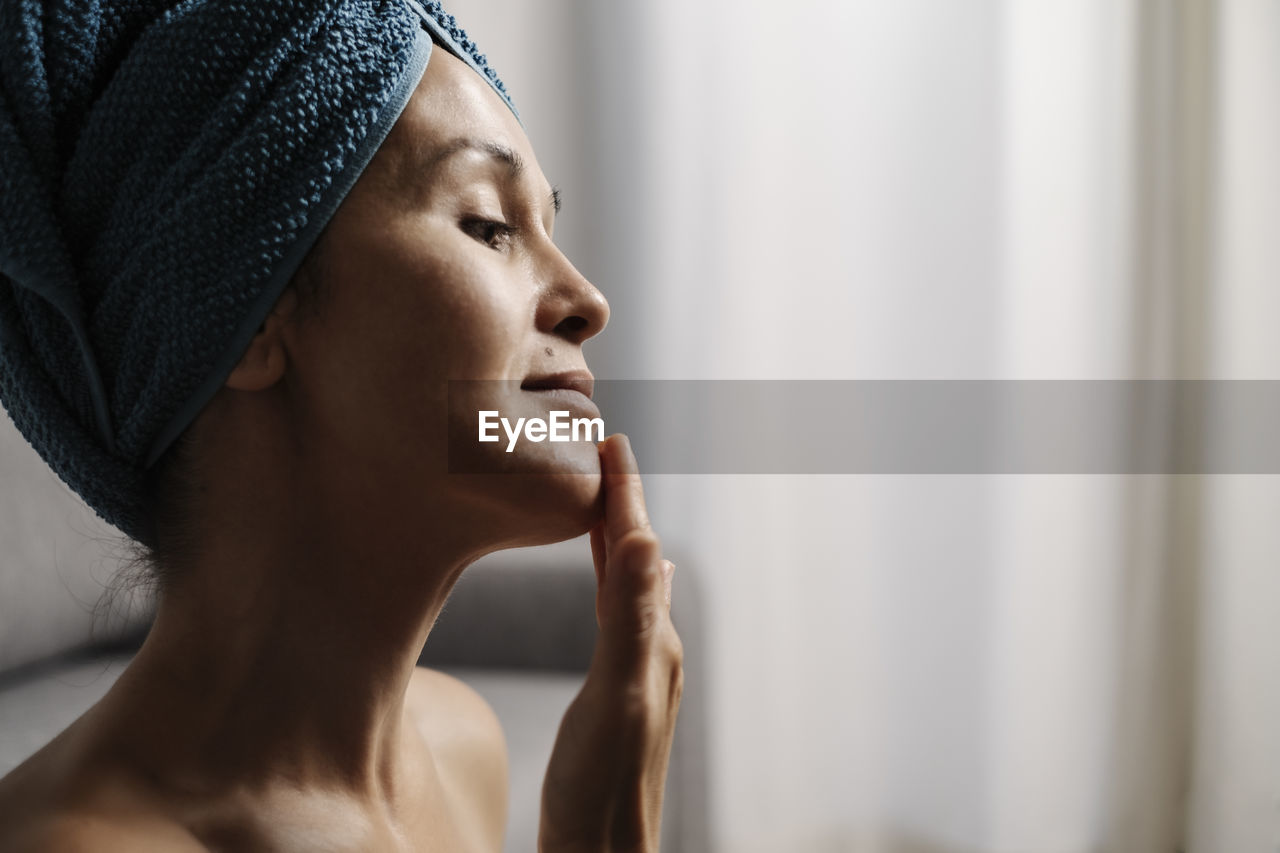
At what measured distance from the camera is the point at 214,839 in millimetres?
577

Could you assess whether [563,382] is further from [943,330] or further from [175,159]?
[943,330]

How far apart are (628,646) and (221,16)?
1.56 ft

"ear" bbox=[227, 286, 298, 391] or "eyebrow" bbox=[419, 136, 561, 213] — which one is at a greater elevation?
"eyebrow" bbox=[419, 136, 561, 213]

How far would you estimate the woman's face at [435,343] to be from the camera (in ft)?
1.94

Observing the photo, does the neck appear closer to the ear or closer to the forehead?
the ear

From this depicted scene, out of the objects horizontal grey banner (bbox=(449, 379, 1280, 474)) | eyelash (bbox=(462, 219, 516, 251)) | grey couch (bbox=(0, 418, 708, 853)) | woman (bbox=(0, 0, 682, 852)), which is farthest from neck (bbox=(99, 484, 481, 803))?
horizontal grey banner (bbox=(449, 379, 1280, 474))

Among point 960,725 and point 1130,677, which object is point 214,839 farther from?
point 1130,677

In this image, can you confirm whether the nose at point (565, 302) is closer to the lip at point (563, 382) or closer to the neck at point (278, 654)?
the lip at point (563, 382)

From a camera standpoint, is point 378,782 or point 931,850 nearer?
point 378,782

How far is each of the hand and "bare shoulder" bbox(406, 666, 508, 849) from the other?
0.92 ft

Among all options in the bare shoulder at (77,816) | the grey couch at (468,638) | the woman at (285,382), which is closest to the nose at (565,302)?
the woman at (285,382)

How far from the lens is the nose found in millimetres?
646

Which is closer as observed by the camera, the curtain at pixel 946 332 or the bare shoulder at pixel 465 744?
the bare shoulder at pixel 465 744

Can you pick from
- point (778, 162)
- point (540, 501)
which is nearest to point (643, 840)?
point (540, 501)
